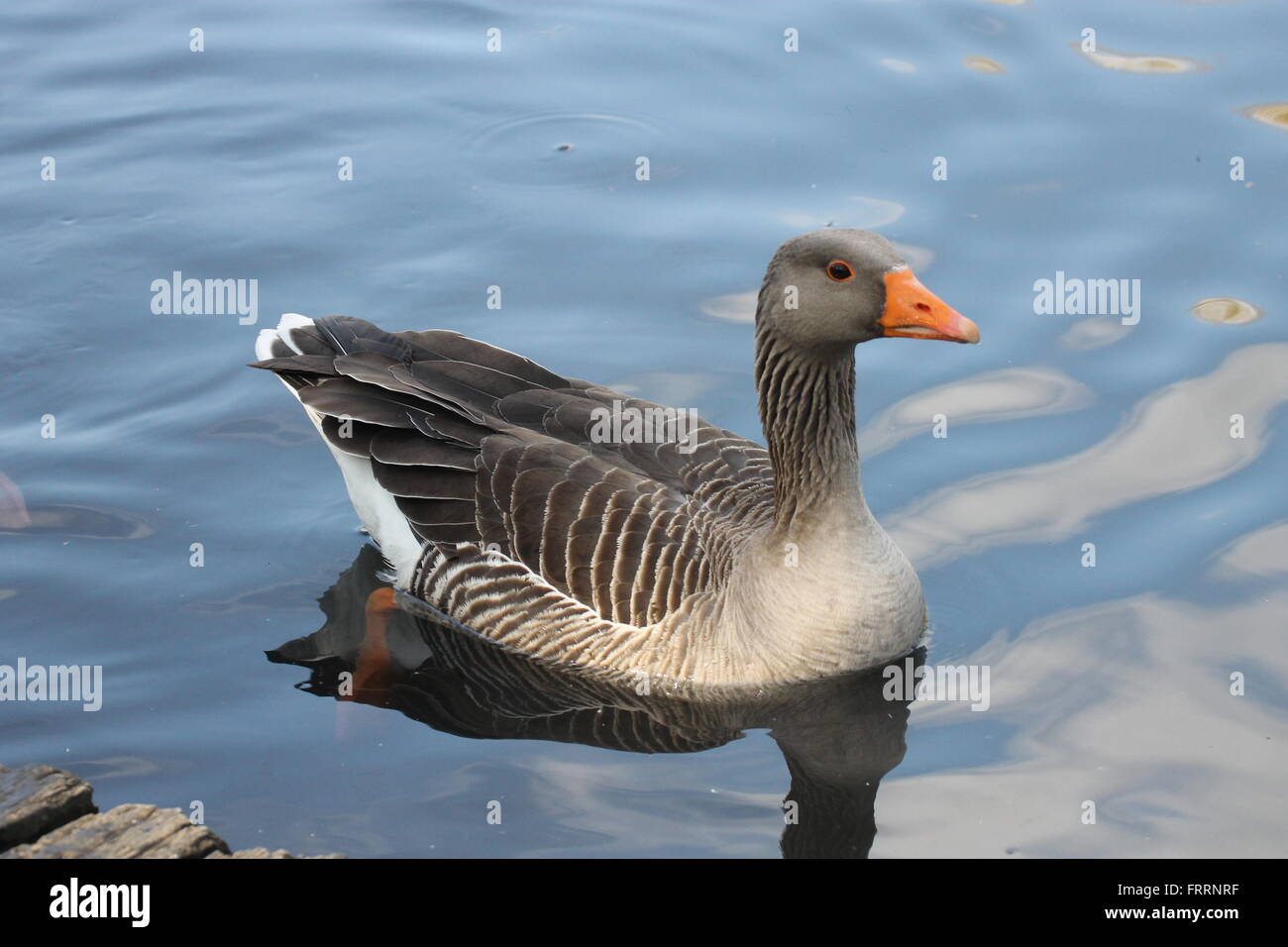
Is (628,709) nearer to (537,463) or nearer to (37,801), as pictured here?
(537,463)

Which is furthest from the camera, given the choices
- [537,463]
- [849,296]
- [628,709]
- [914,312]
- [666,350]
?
[666,350]

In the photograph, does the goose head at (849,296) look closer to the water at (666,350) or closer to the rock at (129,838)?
the water at (666,350)

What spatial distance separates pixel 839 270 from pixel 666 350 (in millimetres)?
3603

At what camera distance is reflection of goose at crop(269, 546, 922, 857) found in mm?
7727

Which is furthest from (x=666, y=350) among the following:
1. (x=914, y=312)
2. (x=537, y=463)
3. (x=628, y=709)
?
(x=914, y=312)

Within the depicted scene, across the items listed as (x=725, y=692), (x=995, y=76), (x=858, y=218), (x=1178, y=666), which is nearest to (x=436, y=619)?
(x=725, y=692)

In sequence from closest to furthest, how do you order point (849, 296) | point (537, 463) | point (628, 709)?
point (849, 296) < point (628, 709) < point (537, 463)

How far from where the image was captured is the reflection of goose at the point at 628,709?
7.73m

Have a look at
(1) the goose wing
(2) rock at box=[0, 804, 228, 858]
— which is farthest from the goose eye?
(2) rock at box=[0, 804, 228, 858]

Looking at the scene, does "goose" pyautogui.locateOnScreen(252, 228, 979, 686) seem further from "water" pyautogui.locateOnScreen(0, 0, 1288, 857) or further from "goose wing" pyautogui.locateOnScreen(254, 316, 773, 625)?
"water" pyautogui.locateOnScreen(0, 0, 1288, 857)

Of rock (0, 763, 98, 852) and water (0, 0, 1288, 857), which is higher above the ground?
water (0, 0, 1288, 857)

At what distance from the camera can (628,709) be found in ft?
27.4

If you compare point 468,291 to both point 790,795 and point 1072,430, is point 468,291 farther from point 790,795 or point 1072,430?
point 790,795

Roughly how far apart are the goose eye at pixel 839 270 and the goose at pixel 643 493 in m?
0.01
